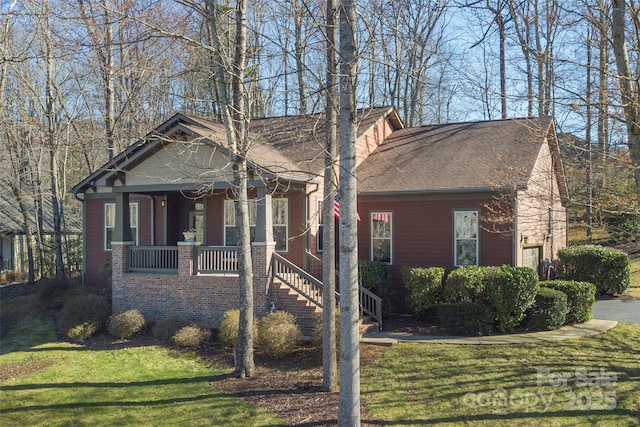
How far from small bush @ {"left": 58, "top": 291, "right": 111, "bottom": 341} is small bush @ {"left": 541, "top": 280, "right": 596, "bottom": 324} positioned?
11569 millimetres

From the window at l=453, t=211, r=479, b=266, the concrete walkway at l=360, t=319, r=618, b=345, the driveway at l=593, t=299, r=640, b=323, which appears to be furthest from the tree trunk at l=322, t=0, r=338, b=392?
the driveway at l=593, t=299, r=640, b=323

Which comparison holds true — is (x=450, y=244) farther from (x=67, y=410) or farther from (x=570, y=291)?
(x=67, y=410)

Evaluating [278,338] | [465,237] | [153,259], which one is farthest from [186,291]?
[465,237]

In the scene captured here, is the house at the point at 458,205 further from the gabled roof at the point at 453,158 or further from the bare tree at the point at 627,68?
the bare tree at the point at 627,68

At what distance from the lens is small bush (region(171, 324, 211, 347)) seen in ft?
41.3

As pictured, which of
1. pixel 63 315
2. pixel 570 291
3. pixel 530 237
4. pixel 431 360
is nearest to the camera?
pixel 431 360

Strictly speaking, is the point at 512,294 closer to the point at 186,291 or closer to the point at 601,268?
the point at 601,268

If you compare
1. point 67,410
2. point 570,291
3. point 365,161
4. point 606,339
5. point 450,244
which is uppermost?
point 365,161

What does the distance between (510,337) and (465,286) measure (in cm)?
151

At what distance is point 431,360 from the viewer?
1034 cm

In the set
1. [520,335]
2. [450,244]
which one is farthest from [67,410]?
[450,244]

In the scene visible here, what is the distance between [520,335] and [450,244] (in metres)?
3.87

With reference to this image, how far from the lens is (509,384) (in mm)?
9016

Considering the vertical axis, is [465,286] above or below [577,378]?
above
